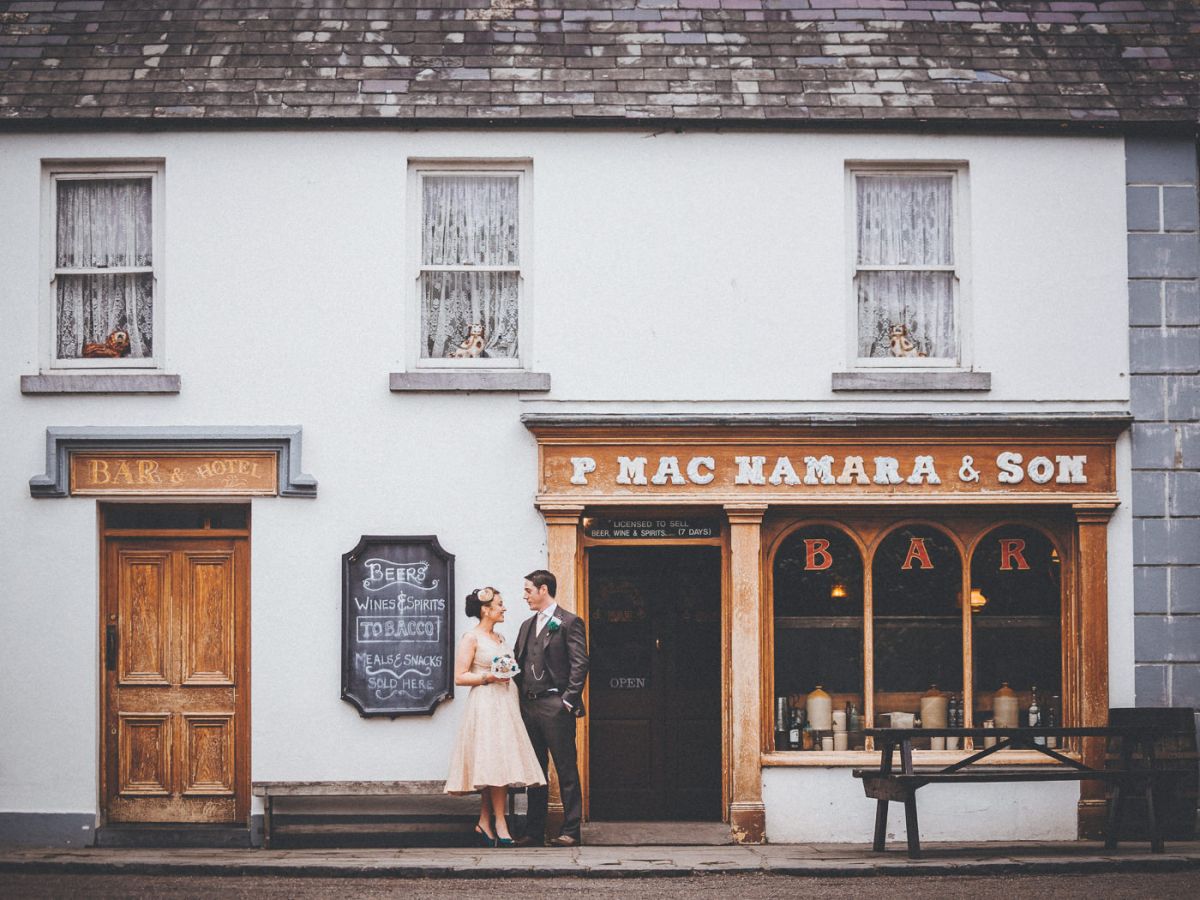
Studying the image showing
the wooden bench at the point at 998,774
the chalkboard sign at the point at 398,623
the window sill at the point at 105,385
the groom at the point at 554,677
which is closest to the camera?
the wooden bench at the point at 998,774

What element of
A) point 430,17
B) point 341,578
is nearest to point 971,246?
point 430,17

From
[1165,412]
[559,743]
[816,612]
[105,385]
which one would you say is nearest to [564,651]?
[559,743]

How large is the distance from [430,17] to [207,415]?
12.4 feet

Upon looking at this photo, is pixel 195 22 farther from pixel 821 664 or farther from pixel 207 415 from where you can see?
pixel 821 664

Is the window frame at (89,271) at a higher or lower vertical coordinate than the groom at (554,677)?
higher

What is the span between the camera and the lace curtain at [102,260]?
12.8 m

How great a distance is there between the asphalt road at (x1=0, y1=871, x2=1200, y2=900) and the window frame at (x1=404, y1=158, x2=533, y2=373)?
405 centimetres

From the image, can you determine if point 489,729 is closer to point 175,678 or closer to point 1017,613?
point 175,678

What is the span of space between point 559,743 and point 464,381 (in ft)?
9.50

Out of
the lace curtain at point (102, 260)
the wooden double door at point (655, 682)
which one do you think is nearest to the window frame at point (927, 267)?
the wooden double door at point (655, 682)

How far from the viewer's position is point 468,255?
12.8 m

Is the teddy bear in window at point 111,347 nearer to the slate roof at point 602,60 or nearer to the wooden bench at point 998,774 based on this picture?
the slate roof at point 602,60

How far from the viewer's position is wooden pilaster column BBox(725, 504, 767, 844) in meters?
12.4

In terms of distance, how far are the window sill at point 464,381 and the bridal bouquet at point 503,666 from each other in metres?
2.11
